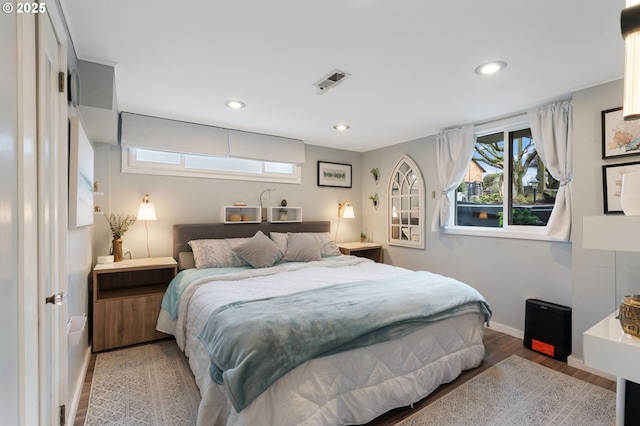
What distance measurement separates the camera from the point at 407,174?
4434 mm

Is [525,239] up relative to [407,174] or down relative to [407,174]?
down

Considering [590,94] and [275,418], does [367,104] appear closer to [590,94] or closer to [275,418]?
[590,94]

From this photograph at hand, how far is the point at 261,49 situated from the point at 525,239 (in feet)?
10.2

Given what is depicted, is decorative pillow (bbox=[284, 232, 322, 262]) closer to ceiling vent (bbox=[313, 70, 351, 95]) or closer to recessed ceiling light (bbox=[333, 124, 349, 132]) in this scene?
recessed ceiling light (bbox=[333, 124, 349, 132])

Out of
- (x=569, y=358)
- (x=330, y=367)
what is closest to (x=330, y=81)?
(x=330, y=367)

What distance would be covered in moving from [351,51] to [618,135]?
2.21 metres

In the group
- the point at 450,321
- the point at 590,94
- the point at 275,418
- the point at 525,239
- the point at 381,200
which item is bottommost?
the point at 275,418

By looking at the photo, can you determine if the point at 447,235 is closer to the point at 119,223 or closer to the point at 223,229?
the point at 223,229

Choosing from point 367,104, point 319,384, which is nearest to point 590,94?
point 367,104

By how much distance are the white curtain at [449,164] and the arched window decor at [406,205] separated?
0.32m

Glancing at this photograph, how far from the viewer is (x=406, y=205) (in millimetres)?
4438

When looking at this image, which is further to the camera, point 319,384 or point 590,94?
point 590,94

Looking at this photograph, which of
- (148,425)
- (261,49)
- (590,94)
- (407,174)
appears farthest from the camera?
(407,174)

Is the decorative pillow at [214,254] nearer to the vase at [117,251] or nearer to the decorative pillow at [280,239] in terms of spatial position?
the decorative pillow at [280,239]
